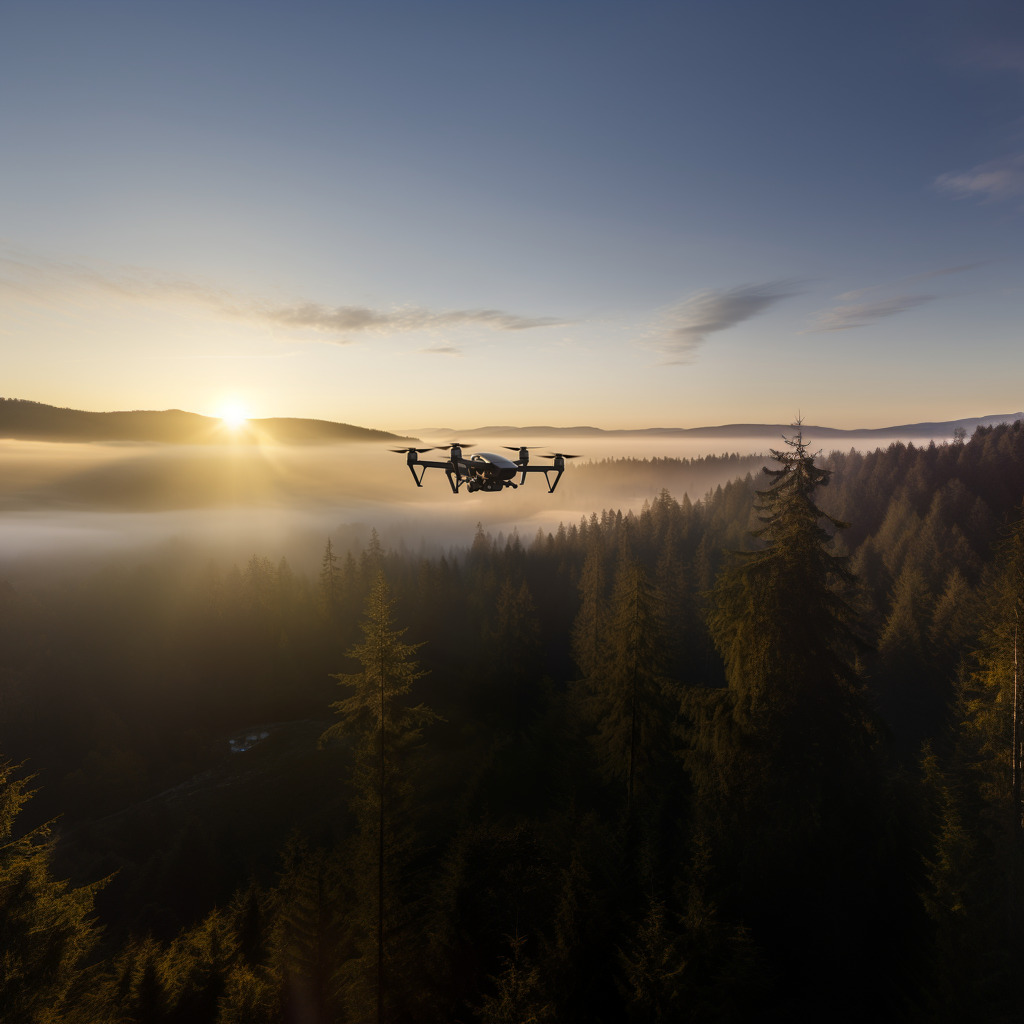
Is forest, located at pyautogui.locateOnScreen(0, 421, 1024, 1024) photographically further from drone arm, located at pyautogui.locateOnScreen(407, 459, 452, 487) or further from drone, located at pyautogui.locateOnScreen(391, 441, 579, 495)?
drone, located at pyautogui.locateOnScreen(391, 441, 579, 495)

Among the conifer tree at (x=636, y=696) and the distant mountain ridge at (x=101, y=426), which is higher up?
the distant mountain ridge at (x=101, y=426)

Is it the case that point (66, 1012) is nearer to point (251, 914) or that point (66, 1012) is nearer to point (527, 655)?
point (251, 914)

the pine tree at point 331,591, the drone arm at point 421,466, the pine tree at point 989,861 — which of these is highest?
the drone arm at point 421,466

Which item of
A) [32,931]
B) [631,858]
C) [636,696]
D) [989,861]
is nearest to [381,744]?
[32,931]

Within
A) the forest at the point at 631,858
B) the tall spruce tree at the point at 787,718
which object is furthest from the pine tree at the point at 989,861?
the tall spruce tree at the point at 787,718

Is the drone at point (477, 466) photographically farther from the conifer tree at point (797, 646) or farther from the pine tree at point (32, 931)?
the pine tree at point (32, 931)

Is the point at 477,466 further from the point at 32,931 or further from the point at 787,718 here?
the point at 32,931
